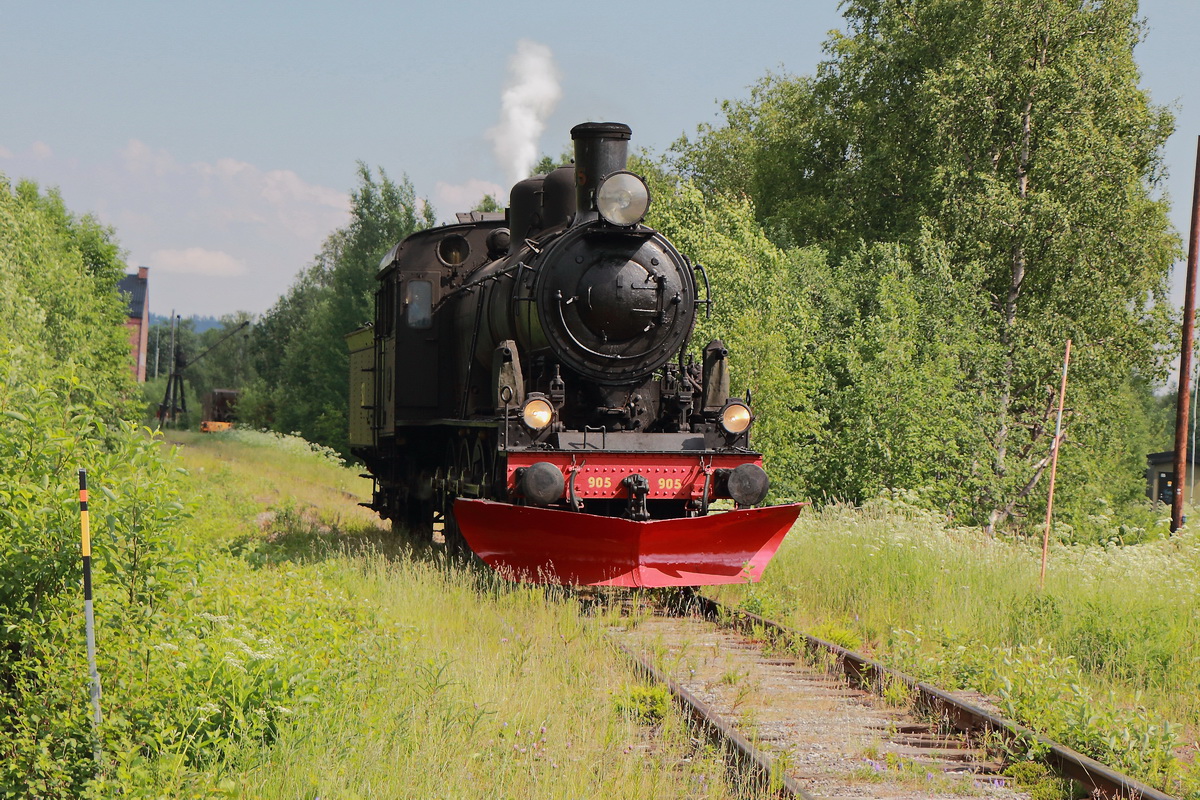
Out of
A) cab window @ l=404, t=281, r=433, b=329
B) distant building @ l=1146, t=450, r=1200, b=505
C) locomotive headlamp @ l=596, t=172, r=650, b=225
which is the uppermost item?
locomotive headlamp @ l=596, t=172, r=650, b=225

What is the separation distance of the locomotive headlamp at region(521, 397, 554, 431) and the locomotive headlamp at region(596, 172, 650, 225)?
5.12 feet

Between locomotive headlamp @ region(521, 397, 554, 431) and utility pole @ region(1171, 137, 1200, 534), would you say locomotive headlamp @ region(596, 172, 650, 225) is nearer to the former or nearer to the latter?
locomotive headlamp @ region(521, 397, 554, 431)

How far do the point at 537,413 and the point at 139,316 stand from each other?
237ft

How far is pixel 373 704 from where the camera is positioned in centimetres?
500

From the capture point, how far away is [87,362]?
30.1 metres

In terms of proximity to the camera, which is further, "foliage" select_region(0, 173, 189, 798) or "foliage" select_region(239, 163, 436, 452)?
"foliage" select_region(239, 163, 436, 452)

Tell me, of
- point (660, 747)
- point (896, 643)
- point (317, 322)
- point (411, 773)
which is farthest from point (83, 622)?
point (317, 322)

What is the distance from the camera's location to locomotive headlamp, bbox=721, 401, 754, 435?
29.4 feet

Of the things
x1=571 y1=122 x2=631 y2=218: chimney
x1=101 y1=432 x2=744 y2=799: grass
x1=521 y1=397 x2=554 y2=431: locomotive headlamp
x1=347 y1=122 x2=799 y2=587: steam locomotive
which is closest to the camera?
x1=101 y1=432 x2=744 y2=799: grass

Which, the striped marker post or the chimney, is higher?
the chimney

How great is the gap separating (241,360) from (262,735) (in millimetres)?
105293

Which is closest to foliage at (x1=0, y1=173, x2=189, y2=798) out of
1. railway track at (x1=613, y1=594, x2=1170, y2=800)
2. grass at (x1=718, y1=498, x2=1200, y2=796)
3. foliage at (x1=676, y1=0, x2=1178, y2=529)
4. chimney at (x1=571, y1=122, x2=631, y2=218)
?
railway track at (x1=613, y1=594, x2=1170, y2=800)

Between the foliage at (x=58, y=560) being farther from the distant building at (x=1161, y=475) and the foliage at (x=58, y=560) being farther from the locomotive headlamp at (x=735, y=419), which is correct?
the distant building at (x=1161, y=475)

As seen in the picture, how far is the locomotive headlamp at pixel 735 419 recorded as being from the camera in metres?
8.95
